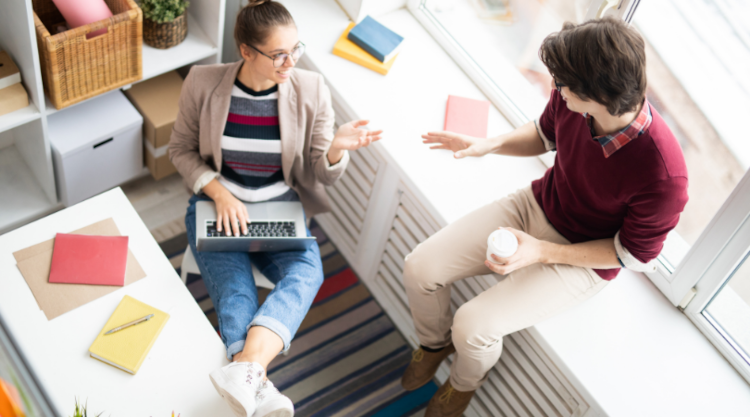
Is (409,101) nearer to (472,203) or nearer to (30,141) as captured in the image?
(472,203)

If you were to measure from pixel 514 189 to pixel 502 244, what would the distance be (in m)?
0.48

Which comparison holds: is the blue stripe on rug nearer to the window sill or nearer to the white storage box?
the window sill

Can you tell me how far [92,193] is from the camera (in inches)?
89.3

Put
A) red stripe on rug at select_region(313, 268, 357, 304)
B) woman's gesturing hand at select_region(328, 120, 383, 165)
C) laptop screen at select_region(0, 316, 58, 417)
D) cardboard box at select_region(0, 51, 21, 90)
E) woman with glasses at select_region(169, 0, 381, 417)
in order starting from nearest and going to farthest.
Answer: laptop screen at select_region(0, 316, 58, 417), woman with glasses at select_region(169, 0, 381, 417), woman's gesturing hand at select_region(328, 120, 383, 165), cardboard box at select_region(0, 51, 21, 90), red stripe on rug at select_region(313, 268, 357, 304)

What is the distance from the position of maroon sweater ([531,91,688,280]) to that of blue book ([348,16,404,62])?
25.4 inches

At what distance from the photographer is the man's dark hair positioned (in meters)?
1.28

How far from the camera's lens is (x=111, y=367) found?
1406 millimetres

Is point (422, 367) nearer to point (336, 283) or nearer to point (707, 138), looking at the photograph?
point (336, 283)

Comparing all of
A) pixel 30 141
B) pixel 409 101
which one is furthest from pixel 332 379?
pixel 30 141

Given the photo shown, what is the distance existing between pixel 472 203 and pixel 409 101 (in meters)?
0.42

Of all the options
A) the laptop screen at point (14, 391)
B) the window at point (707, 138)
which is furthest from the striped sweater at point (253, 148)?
the window at point (707, 138)

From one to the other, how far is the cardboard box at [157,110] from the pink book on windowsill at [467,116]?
2.97 feet

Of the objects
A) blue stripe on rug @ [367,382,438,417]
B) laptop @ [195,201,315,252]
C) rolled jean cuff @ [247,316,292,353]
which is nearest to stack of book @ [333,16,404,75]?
laptop @ [195,201,315,252]

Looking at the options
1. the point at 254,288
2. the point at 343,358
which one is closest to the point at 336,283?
the point at 343,358
